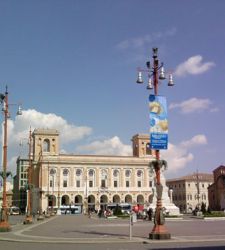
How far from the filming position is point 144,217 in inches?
2361

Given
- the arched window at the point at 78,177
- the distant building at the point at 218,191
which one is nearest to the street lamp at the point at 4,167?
the distant building at the point at 218,191

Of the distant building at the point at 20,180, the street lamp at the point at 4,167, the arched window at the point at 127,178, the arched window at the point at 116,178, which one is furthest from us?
the distant building at the point at 20,180

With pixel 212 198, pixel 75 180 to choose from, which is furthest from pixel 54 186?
pixel 212 198

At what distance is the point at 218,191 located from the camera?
124 meters

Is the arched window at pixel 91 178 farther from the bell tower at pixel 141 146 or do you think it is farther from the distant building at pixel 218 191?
the distant building at pixel 218 191

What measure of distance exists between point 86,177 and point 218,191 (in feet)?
162

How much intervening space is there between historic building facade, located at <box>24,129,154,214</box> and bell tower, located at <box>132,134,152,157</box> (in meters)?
6.23

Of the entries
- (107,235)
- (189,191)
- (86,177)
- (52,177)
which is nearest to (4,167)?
(107,235)

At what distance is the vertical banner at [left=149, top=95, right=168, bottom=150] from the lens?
2633 cm

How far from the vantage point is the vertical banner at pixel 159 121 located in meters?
26.3

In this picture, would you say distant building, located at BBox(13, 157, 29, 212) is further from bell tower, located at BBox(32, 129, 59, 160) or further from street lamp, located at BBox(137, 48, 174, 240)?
street lamp, located at BBox(137, 48, 174, 240)

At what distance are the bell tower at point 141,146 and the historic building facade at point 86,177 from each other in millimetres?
6228

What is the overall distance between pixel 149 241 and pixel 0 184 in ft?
60.9

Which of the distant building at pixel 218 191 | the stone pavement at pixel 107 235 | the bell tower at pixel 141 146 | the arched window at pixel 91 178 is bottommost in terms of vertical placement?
the stone pavement at pixel 107 235
